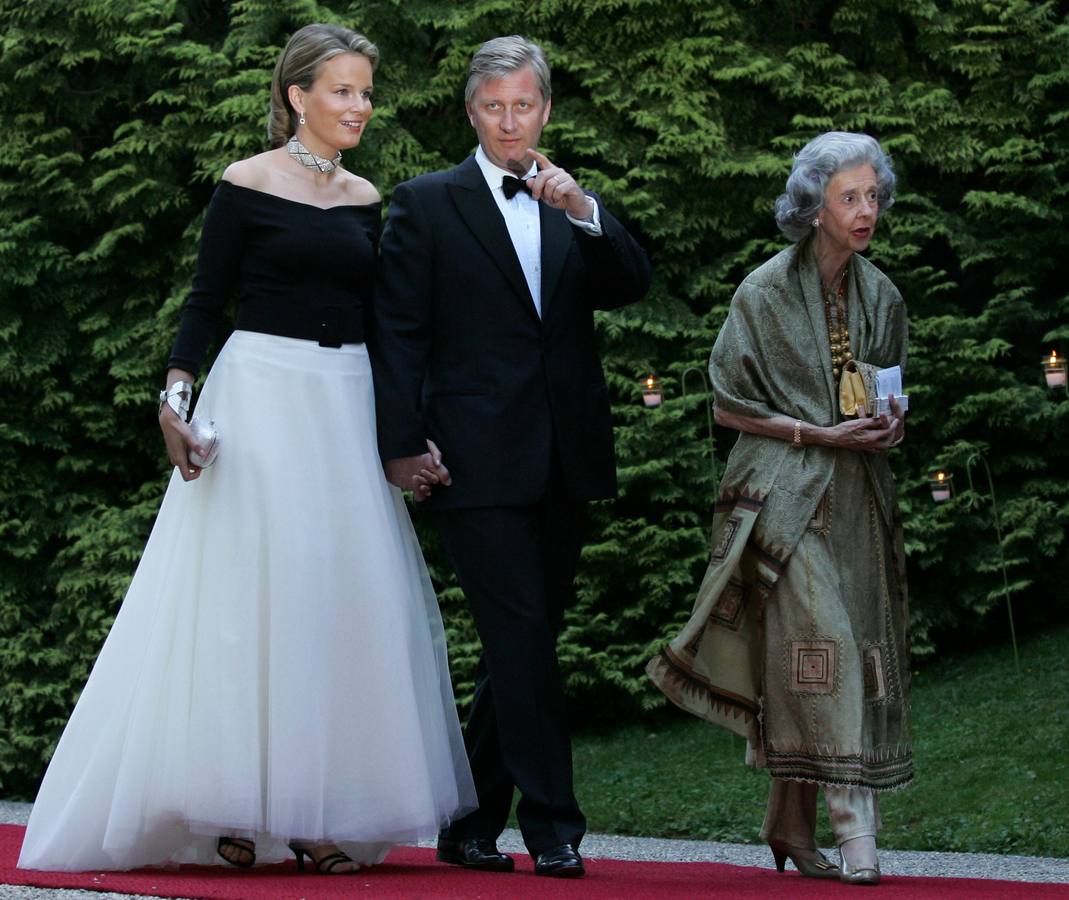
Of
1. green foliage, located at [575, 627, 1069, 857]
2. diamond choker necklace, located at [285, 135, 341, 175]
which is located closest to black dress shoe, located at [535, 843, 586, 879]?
diamond choker necklace, located at [285, 135, 341, 175]

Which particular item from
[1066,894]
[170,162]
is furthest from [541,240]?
[170,162]

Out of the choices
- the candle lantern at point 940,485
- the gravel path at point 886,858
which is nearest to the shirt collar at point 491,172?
the gravel path at point 886,858

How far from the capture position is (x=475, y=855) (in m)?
A: 4.32

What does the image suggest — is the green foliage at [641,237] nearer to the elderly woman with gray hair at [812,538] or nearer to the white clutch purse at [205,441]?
the elderly woman with gray hair at [812,538]

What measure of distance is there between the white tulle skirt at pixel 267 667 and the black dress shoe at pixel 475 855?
0.17m

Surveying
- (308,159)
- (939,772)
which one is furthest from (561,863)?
(939,772)

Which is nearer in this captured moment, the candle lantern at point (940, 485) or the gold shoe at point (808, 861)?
the gold shoe at point (808, 861)

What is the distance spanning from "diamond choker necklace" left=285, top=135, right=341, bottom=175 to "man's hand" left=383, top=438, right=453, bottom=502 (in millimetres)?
732

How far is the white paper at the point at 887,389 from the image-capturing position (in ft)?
14.4

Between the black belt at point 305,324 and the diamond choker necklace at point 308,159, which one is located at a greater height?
the diamond choker necklace at point 308,159

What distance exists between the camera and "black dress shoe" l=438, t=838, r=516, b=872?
4297mm

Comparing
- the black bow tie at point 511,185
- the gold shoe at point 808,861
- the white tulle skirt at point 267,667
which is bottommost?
the gold shoe at point 808,861

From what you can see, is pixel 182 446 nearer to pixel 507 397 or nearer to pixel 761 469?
pixel 507 397

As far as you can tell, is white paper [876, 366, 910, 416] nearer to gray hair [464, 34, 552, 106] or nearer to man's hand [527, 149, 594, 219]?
man's hand [527, 149, 594, 219]
